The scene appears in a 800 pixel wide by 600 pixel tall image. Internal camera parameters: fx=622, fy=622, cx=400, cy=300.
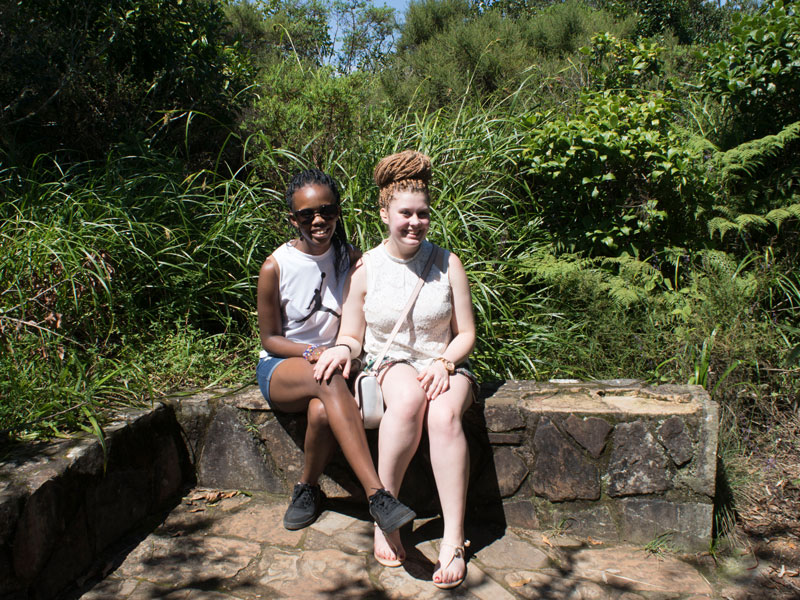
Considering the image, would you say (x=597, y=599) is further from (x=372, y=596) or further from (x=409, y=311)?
(x=409, y=311)

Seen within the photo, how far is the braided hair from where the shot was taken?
2801 millimetres

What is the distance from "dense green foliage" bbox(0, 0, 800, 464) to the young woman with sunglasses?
0.70 m

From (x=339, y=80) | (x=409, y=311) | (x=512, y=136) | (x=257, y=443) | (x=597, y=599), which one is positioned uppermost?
(x=339, y=80)

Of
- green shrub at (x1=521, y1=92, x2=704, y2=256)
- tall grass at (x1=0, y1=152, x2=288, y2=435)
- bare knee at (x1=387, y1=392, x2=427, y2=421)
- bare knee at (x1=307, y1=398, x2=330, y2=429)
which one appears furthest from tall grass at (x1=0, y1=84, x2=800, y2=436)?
bare knee at (x1=387, y1=392, x2=427, y2=421)

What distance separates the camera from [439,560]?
240 centimetres

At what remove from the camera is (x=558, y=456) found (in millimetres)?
2703

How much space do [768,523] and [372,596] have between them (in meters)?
1.80

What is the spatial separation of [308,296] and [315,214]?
384mm

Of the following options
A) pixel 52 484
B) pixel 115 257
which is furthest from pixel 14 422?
pixel 115 257

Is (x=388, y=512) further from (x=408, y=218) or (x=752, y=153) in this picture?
(x=752, y=153)

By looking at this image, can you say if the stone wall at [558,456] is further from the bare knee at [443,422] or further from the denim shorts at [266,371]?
the bare knee at [443,422]

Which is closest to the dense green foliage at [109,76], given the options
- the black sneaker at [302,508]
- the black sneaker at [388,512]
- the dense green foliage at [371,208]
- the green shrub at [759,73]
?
the dense green foliage at [371,208]

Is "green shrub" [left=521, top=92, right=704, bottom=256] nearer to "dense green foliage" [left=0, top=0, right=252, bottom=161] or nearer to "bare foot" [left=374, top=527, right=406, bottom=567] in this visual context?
"bare foot" [left=374, top=527, right=406, bottom=567]

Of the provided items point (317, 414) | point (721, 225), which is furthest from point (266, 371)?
point (721, 225)
